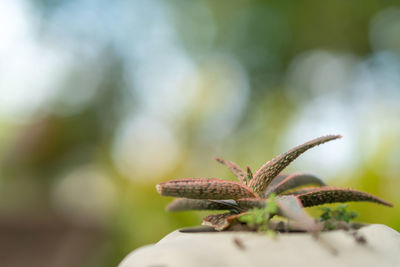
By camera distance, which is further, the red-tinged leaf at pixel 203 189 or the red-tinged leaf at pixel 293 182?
the red-tinged leaf at pixel 293 182

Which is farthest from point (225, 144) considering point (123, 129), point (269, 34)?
point (269, 34)

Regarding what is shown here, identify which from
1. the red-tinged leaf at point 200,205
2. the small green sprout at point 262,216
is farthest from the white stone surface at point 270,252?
the red-tinged leaf at point 200,205

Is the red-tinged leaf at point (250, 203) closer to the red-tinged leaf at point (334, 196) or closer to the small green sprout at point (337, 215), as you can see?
the red-tinged leaf at point (334, 196)

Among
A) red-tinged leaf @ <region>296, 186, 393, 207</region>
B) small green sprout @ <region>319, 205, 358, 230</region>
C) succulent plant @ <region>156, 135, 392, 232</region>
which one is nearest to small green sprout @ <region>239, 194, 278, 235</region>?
succulent plant @ <region>156, 135, 392, 232</region>

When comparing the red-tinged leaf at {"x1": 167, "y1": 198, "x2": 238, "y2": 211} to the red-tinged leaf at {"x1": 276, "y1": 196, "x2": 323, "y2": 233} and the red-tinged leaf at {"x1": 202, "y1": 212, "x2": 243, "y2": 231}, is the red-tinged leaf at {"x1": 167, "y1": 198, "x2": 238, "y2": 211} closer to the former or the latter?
the red-tinged leaf at {"x1": 202, "y1": 212, "x2": 243, "y2": 231}

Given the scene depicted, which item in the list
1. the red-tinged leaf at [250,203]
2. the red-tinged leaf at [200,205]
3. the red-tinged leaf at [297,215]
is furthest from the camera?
the red-tinged leaf at [200,205]
